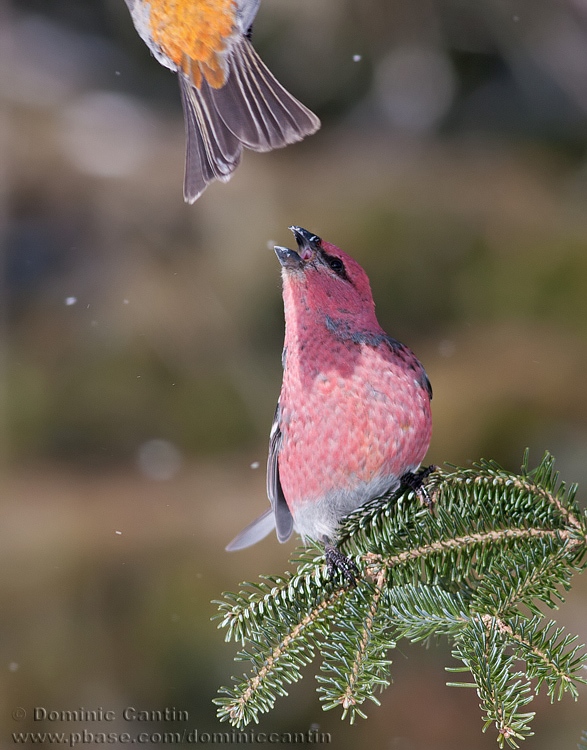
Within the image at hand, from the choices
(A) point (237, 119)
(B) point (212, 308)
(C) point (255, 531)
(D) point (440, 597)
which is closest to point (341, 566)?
(D) point (440, 597)

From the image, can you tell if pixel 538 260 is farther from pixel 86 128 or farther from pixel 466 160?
pixel 86 128

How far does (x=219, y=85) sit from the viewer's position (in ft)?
2.44

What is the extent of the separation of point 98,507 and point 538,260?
1.22 metres

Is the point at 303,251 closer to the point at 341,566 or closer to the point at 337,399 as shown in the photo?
the point at 337,399

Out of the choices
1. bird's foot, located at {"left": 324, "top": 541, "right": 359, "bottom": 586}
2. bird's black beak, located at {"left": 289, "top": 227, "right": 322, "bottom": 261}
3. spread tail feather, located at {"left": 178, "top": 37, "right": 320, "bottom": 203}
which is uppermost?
spread tail feather, located at {"left": 178, "top": 37, "right": 320, "bottom": 203}

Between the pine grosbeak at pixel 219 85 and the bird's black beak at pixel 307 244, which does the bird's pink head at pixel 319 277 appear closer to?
the bird's black beak at pixel 307 244

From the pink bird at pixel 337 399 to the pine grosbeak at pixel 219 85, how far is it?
11 centimetres

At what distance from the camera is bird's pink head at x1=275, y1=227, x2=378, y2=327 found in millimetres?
732

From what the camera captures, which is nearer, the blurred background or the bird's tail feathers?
the bird's tail feathers

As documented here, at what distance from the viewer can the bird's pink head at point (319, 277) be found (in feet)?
2.40

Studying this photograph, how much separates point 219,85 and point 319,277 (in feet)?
0.75

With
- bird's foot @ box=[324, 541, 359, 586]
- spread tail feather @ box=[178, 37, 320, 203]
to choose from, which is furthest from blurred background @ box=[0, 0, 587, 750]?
bird's foot @ box=[324, 541, 359, 586]

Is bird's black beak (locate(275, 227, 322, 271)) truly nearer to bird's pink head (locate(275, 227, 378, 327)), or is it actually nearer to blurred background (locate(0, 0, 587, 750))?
bird's pink head (locate(275, 227, 378, 327))

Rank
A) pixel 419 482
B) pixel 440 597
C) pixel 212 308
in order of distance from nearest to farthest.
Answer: pixel 440 597
pixel 419 482
pixel 212 308
